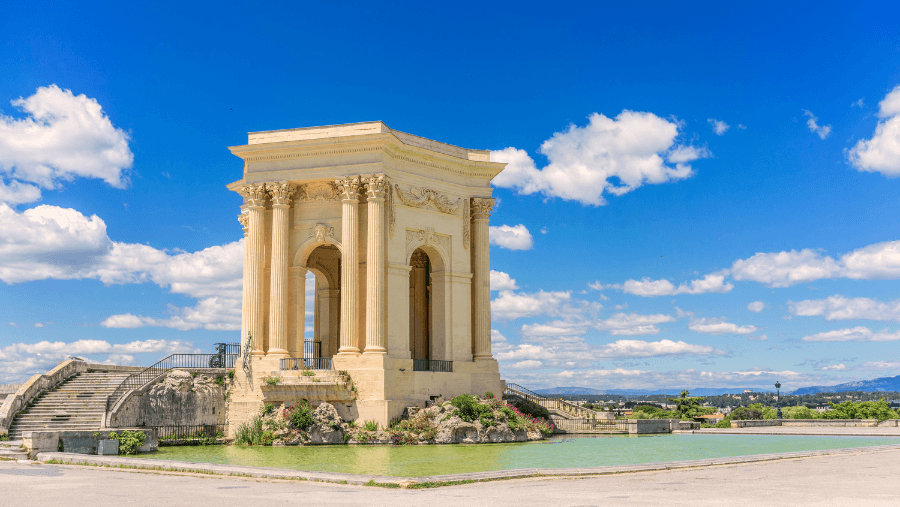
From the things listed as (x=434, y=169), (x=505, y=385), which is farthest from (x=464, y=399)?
(x=434, y=169)

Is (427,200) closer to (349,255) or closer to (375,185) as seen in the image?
(375,185)

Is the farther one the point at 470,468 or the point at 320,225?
the point at 320,225

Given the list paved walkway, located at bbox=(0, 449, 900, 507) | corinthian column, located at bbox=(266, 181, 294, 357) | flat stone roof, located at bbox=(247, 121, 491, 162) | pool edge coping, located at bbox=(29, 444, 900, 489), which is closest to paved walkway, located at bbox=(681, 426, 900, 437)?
pool edge coping, located at bbox=(29, 444, 900, 489)

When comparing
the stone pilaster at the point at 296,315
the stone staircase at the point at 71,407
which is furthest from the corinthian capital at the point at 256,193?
the stone staircase at the point at 71,407

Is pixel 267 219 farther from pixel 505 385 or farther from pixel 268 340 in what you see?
pixel 505 385

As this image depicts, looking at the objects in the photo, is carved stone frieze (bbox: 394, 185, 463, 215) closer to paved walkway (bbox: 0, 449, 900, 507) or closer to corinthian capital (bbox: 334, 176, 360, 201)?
corinthian capital (bbox: 334, 176, 360, 201)

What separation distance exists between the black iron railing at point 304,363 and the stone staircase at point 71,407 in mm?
6622

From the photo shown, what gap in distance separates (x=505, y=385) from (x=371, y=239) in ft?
39.6

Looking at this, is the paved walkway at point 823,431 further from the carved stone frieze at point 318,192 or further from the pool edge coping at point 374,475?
the carved stone frieze at point 318,192

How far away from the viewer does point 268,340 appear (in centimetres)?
3750

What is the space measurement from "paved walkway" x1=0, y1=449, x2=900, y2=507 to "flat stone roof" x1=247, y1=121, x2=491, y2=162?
69.6 feet

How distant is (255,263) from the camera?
37344mm

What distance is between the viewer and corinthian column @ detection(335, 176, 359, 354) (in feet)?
118

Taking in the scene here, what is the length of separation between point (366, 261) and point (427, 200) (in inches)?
179
